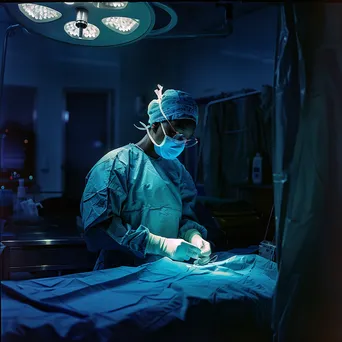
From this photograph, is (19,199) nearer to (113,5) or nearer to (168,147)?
(168,147)

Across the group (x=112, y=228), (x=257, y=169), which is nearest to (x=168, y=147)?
(x=112, y=228)

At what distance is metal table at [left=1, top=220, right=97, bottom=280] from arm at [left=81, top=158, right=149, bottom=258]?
1.59ft

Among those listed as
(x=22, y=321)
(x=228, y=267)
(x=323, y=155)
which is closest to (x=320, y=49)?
(x=323, y=155)

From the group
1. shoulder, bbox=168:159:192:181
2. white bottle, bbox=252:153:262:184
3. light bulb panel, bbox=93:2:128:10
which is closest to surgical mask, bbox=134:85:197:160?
shoulder, bbox=168:159:192:181

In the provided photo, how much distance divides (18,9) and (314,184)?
1239mm

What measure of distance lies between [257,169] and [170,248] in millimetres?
1693

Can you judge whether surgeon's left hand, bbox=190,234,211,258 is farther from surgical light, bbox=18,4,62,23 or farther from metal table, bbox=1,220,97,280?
surgical light, bbox=18,4,62,23

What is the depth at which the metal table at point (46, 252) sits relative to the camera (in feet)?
7.20

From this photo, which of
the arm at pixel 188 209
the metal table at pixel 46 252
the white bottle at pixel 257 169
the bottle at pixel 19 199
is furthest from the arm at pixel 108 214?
the white bottle at pixel 257 169

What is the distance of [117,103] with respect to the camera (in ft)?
14.9

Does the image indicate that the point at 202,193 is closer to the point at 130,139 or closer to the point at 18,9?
the point at 130,139

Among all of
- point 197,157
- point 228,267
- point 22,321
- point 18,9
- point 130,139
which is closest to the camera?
point 22,321

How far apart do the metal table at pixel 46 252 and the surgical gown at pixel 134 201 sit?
1.56 ft

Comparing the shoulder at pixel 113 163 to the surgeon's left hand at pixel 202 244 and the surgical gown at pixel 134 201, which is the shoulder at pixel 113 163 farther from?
the surgeon's left hand at pixel 202 244
